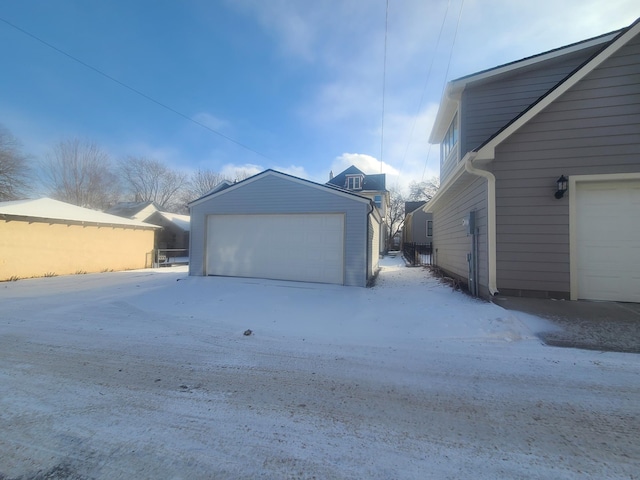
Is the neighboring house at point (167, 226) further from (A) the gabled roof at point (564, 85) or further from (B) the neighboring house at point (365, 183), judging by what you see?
(A) the gabled roof at point (564, 85)

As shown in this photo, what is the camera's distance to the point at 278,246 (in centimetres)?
888

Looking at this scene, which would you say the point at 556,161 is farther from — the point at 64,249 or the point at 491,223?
the point at 64,249

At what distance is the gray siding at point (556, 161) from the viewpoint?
500cm

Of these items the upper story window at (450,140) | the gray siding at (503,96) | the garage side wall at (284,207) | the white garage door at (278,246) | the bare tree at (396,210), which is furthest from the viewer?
the bare tree at (396,210)

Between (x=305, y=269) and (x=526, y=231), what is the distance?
5700 millimetres

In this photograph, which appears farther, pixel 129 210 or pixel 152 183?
pixel 152 183

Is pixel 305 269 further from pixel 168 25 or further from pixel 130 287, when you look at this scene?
pixel 168 25

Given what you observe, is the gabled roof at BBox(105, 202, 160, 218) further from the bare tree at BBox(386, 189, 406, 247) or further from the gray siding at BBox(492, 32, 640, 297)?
the bare tree at BBox(386, 189, 406, 247)

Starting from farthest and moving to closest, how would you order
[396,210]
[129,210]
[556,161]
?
[396,210] < [129,210] < [556,161]

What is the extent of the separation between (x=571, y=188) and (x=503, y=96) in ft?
11.9

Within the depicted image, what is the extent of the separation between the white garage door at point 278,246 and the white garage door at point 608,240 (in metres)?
5.35

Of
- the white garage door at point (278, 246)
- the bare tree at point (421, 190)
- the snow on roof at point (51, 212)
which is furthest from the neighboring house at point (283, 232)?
the bare tree at point (421, 190)

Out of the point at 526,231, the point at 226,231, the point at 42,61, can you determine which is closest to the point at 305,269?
the point at 226,231

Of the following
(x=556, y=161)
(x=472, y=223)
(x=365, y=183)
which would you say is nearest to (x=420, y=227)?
(x=365, y=183)
